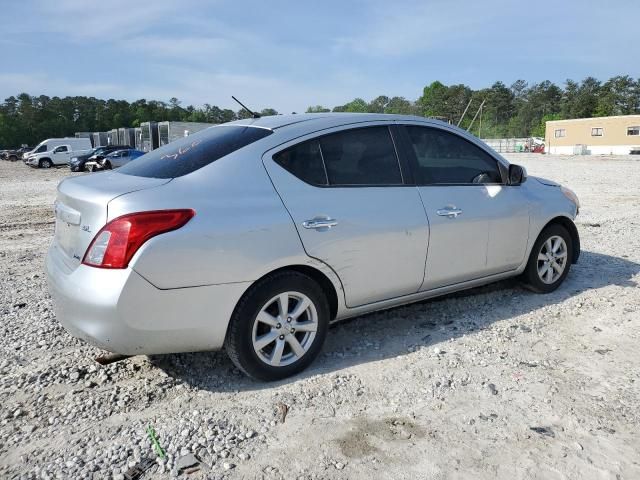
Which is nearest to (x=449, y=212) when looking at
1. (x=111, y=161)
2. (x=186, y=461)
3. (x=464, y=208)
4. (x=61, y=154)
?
(x=464, y=208)

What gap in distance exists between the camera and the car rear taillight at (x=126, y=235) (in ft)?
9.12

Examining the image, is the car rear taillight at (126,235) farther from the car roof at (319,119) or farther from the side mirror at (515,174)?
the side mirror at (515,174)

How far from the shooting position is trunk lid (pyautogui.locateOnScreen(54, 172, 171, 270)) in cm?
292

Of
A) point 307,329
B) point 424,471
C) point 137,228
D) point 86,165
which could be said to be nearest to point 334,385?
point 307,329

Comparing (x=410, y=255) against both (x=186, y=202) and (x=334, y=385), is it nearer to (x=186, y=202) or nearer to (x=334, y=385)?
(x=334, y=385)

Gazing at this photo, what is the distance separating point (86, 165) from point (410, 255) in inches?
1323

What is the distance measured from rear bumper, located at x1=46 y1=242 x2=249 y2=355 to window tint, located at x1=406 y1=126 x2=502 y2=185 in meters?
1.83

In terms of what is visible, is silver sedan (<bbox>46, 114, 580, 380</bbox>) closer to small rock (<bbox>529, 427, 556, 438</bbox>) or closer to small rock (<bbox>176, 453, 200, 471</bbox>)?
small rock (<bbox>176, 453, 200, 471</bbox>)

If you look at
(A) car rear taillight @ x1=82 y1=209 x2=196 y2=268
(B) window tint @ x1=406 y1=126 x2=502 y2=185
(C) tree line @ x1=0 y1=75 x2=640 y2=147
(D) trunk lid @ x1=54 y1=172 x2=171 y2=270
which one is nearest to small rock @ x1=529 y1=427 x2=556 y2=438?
(B) window tint @ x1=406 y1=126 x2=502 y2=185

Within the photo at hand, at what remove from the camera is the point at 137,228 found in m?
2.79

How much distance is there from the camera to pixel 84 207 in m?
3.01

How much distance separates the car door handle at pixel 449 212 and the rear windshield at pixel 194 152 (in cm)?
144

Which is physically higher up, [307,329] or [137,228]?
[137,228]

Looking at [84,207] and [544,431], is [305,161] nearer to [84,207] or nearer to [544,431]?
[84,207]
